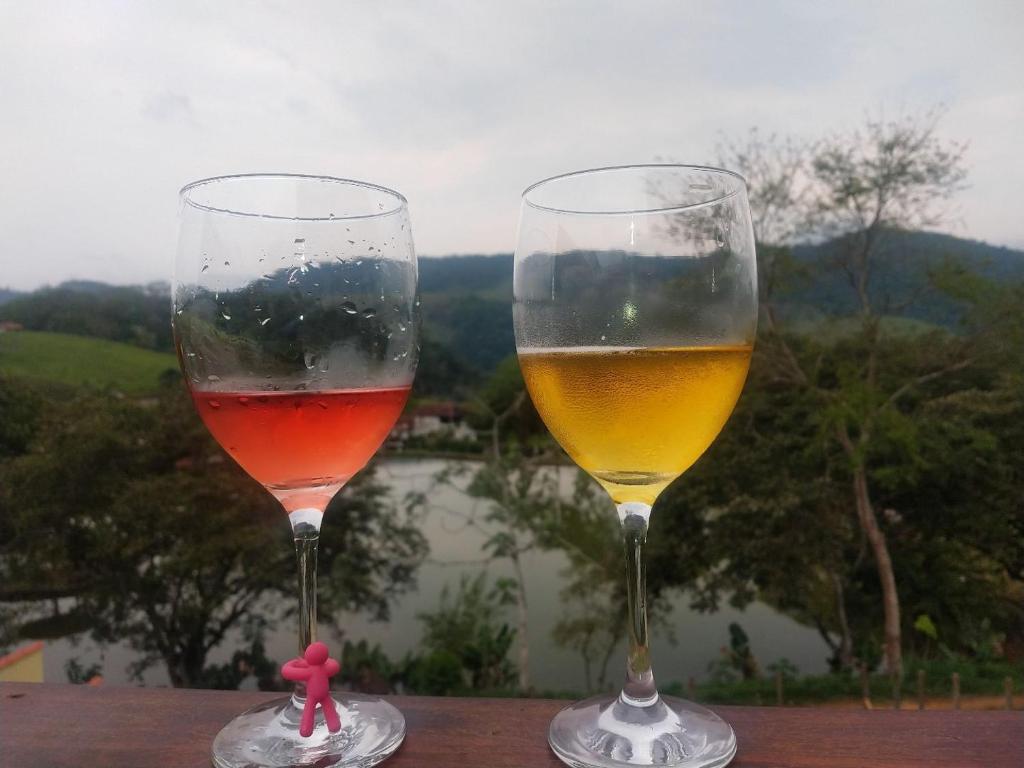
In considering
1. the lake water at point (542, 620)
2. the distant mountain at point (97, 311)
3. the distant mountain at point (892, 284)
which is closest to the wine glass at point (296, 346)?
the distant mountain at point (97, 311)

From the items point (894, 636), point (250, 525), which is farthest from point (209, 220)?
point (894, 636)

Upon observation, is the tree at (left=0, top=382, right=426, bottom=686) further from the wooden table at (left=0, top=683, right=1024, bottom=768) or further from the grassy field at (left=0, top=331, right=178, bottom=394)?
the wooden table at (left=0, top=683, right=1024, bottom=768)

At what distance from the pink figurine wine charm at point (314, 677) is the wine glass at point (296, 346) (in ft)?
0.05

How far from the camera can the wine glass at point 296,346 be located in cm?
64

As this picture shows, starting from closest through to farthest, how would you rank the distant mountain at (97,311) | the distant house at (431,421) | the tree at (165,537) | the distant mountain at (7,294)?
the distant mountain at (7,294), the distant mountain at (97,311), the tree at (165,537), the distant house at (431,421)

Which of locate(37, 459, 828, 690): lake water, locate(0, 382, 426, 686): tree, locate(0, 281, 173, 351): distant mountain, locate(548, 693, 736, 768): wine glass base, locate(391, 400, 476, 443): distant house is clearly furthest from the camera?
locate(37, 459, 828, 690): lake water

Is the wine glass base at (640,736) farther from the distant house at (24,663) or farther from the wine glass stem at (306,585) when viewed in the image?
the distant house at (24,663)

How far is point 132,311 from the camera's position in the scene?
8.52 ft

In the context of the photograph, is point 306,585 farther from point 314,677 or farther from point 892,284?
point 892,284

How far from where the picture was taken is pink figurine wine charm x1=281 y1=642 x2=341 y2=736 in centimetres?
64

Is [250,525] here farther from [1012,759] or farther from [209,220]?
[1012,759]

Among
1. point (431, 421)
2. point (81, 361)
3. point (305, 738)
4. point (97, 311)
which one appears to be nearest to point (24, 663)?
point (81, 361)

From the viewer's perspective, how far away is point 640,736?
66 centimetres

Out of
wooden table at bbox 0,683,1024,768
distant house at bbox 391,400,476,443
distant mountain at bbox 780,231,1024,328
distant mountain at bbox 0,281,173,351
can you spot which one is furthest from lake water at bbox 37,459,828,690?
wooden table at bbox 0,683,1024,768
